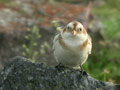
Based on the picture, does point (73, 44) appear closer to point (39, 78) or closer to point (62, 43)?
point (62, 43)

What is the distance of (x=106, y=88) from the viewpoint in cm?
429

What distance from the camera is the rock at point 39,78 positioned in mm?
3930

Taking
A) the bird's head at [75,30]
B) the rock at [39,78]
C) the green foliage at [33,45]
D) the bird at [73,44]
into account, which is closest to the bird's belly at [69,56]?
the bird at [73,44]

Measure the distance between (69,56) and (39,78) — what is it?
0.52 m

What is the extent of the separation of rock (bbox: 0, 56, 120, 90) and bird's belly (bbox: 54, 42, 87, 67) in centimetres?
13

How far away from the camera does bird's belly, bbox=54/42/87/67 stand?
4.09 metres

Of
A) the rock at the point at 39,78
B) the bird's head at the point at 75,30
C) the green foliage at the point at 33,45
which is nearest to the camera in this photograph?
the rock at the point at 39,78

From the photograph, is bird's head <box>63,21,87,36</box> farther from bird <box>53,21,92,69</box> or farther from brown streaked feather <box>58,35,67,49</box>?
brown streaked feather <box>58,35,67,49</box>

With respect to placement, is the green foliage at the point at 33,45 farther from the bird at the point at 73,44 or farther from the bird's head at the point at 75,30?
the bird's head at the point at 75,30

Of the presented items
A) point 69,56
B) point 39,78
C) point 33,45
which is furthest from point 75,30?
point 33,45

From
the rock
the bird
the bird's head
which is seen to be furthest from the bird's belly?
the bird's head

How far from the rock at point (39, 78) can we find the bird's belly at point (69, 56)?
128mm

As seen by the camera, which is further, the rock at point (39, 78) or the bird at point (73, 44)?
the bird at point (73, 44)

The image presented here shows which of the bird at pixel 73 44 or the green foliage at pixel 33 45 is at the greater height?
the bird at pixel 73 44
